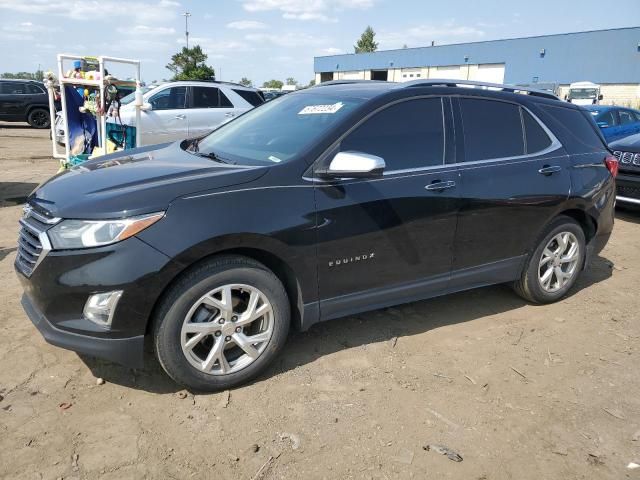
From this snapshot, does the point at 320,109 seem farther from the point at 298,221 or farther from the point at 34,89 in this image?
the point at 34,89

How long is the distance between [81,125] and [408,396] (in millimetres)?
7748

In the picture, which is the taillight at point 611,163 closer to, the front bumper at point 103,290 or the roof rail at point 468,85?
the roof rail at point 468,85

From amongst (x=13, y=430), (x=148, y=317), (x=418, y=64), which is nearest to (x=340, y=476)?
(x=148, y=317)

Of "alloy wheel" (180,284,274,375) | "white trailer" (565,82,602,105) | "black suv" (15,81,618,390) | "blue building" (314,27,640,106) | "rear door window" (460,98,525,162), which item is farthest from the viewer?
"blue building" (314,27,640,106)

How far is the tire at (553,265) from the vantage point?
4.32m

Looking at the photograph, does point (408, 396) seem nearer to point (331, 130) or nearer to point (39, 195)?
point (331, 130)

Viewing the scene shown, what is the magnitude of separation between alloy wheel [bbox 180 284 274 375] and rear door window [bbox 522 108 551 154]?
2577 millimetres

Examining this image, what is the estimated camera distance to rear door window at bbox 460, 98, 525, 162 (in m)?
3.81

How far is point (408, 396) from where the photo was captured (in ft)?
10.2

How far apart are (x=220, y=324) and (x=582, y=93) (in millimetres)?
30008

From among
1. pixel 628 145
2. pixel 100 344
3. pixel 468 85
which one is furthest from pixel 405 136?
pixel 628 145

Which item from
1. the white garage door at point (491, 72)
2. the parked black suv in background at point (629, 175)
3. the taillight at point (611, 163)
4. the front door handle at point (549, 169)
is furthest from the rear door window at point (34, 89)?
the white garage door at point (491, 72)

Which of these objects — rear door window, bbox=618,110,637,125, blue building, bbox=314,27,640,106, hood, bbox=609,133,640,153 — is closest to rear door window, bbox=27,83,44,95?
hood, bbox=609,133,640,153

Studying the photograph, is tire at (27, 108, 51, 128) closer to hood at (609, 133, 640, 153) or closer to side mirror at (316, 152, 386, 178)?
hood at (609, 133, 640, 153)
